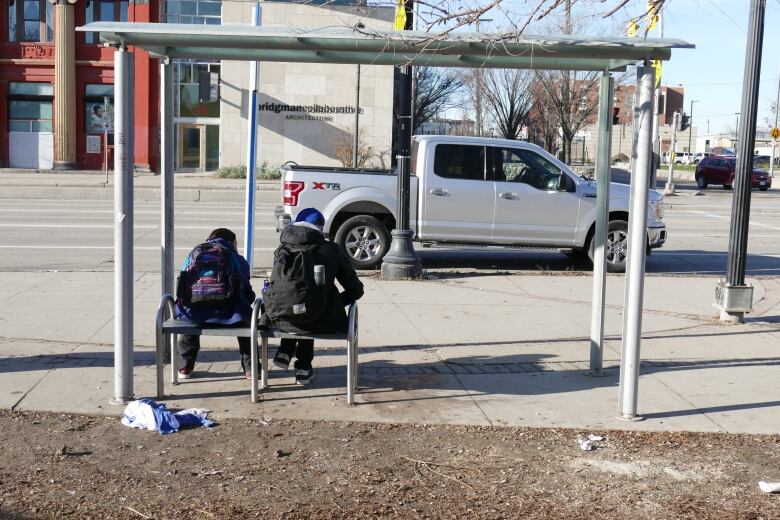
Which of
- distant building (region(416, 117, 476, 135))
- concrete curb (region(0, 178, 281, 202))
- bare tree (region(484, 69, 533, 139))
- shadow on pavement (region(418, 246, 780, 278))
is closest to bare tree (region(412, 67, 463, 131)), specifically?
distant building (region(416, 117, 476, 135))

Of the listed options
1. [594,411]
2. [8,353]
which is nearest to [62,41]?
[8,353]

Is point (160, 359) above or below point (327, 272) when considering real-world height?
below

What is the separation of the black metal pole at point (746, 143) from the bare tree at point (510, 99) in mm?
33902

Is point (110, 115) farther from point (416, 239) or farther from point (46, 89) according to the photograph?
point (416, 239)

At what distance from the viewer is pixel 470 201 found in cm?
1351

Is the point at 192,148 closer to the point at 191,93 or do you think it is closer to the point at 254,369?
the point at 191,93

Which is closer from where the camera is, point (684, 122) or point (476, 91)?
point (684, 122)

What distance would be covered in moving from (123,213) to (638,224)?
3.46 metres

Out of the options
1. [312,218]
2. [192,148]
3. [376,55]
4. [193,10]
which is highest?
[193,10]

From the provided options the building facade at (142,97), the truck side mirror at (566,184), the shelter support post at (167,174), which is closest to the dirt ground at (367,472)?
the shelter support post at (167,174)

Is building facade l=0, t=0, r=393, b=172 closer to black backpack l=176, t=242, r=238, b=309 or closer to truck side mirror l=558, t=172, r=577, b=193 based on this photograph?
truck side mirror l=558, t=172, r=577, b=193

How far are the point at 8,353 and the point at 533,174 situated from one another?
27.5ft

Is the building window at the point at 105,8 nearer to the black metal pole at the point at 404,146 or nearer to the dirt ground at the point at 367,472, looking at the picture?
the black metal pole at the point at 404,146

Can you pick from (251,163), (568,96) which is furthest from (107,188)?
(568,96)
